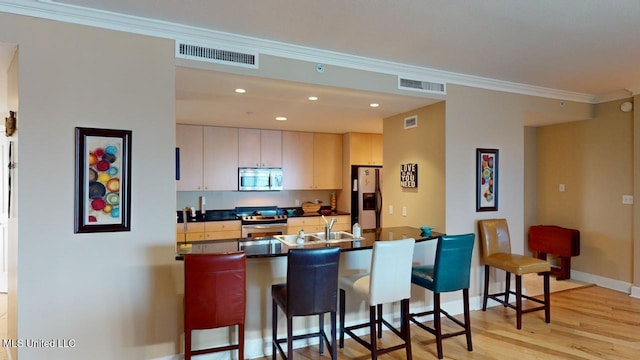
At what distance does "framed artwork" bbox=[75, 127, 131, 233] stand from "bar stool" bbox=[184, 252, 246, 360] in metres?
0.69

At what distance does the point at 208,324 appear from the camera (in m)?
2.36

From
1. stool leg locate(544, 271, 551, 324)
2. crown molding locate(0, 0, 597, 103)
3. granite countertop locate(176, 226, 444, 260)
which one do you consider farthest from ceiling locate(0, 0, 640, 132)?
stool leg locate(544, 271, 551, 324)

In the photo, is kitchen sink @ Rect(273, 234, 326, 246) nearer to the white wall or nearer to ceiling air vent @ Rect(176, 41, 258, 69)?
the white wall

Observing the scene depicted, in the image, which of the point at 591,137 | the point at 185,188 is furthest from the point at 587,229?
the point at 185,188

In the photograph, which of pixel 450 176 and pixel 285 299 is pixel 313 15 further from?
pixel 450 176

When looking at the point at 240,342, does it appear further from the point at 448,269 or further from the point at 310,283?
the point at 448,269

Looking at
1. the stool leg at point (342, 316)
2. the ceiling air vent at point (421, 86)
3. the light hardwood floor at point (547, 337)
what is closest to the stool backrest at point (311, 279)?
the stool leg at point (342, 316)

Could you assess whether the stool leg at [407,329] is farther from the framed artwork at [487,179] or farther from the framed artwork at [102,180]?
the framed artwork at [102,180]

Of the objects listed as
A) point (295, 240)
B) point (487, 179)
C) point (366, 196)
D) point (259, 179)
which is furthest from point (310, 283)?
point (366, 196)

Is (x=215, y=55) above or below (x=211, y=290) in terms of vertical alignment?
above

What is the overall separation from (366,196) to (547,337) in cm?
344

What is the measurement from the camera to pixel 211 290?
2.34 meters

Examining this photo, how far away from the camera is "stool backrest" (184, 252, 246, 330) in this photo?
2.32 meters

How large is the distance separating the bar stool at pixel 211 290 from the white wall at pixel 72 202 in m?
0.47
